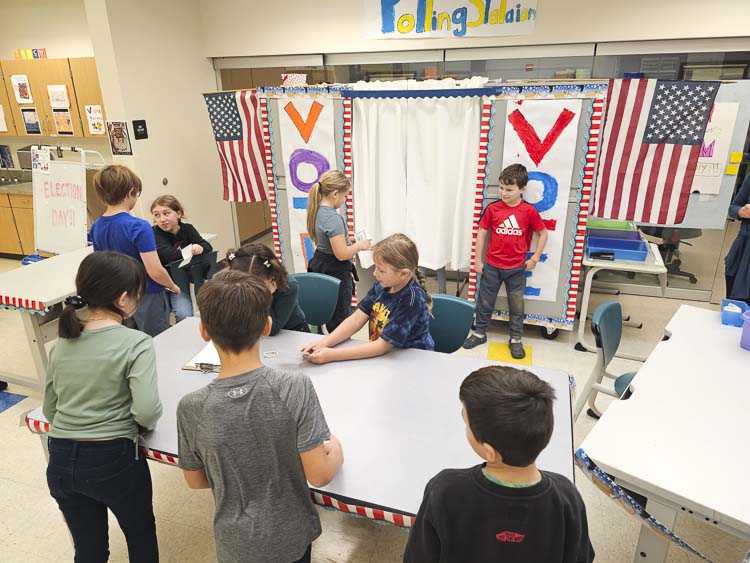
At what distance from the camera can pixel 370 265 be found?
4.43m

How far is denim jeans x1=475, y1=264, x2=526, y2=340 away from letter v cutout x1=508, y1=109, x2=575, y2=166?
2.78 feet

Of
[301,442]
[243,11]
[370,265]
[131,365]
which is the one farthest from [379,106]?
[301,442]

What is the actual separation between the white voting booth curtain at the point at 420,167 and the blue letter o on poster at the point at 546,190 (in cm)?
50

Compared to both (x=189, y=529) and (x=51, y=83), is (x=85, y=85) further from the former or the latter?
(x=189, y=529)

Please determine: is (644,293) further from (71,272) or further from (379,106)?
(71,272)

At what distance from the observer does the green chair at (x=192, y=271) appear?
356 cm

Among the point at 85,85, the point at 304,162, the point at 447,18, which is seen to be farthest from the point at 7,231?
the point at 447,18

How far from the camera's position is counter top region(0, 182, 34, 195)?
6007 millimetres

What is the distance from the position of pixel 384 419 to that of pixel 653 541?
1012 millimetres

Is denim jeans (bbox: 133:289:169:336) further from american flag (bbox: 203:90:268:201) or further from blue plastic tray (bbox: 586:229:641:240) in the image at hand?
blue plastic tray (bbox: 586:229:641:240)

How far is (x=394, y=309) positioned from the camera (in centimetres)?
222

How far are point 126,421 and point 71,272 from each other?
2.19 metres

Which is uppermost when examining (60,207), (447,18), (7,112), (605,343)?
(447,18)

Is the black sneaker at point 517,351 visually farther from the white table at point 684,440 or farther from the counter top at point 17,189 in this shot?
the counter top at point 17,189
